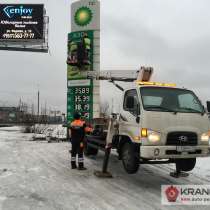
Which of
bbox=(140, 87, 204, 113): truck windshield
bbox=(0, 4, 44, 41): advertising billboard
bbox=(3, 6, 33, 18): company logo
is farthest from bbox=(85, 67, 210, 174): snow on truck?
bbox=(3, 6, 33, 18): company logo

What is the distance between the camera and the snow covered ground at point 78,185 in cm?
771

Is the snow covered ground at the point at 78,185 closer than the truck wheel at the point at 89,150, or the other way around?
the snow covered ground at the point at 78,185

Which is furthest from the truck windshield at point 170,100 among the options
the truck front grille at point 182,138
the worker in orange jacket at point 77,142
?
the worker in orange jacket at point 77,142

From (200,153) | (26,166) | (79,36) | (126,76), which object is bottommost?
(26,166)

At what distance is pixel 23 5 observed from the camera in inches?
1047

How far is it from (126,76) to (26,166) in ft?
15.3

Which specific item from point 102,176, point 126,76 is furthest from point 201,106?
point 126,76

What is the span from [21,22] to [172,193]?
20.3 m

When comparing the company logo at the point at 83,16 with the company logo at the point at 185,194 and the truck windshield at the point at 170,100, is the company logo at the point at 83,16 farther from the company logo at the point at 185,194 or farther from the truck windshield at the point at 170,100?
the company logo at the point at 185,194

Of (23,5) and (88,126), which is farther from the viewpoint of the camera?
(23,5)

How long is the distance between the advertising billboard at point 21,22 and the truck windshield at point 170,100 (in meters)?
17.6

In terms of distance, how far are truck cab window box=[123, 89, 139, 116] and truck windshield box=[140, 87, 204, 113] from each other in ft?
0.77

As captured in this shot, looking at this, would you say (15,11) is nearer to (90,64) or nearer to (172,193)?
(90,64)

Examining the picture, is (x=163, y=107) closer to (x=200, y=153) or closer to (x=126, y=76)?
(x=200, y=153)
